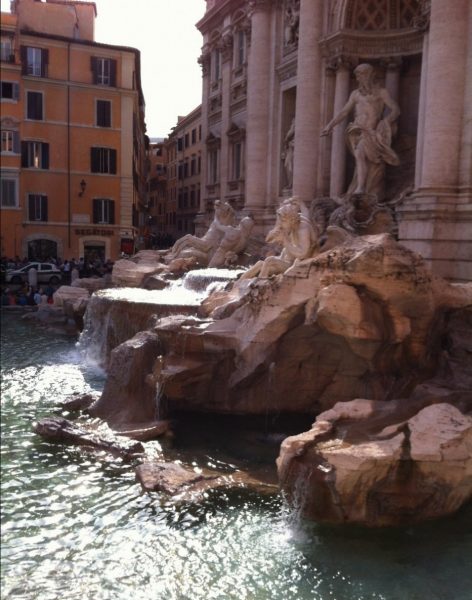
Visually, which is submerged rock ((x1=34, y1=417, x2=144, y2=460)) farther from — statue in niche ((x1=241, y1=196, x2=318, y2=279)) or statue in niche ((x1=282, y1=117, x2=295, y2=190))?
statue in niche ((x1=282, y1=117, x2=295, y2=190))

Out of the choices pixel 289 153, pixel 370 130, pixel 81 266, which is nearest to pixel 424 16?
pixel 370 130

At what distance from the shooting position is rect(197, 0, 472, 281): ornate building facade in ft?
40.5

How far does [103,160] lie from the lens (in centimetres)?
2745

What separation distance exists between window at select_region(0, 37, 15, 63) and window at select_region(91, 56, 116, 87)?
2484 centimetres

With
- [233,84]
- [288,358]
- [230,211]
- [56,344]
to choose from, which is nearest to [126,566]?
[288,358]

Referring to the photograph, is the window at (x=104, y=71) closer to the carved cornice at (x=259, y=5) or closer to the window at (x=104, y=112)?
the window at (x=104, y=112)

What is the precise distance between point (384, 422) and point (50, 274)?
1797cm

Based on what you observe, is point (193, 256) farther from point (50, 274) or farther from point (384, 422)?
point (384, 422)

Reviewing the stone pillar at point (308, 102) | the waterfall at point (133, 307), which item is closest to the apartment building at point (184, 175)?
the stone pillar at point (308, 102)

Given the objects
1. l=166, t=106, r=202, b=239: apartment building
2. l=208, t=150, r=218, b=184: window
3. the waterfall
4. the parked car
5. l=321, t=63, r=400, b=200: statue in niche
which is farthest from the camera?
l=166, t=106, r=202, b=239: apartment building

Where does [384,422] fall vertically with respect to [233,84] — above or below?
below

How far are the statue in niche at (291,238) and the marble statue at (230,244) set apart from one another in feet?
18.6

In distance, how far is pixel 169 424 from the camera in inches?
329

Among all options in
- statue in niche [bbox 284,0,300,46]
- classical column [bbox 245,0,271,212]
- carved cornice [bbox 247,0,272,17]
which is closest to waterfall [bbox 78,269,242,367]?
classical column [bbox 245,0,271,212]
